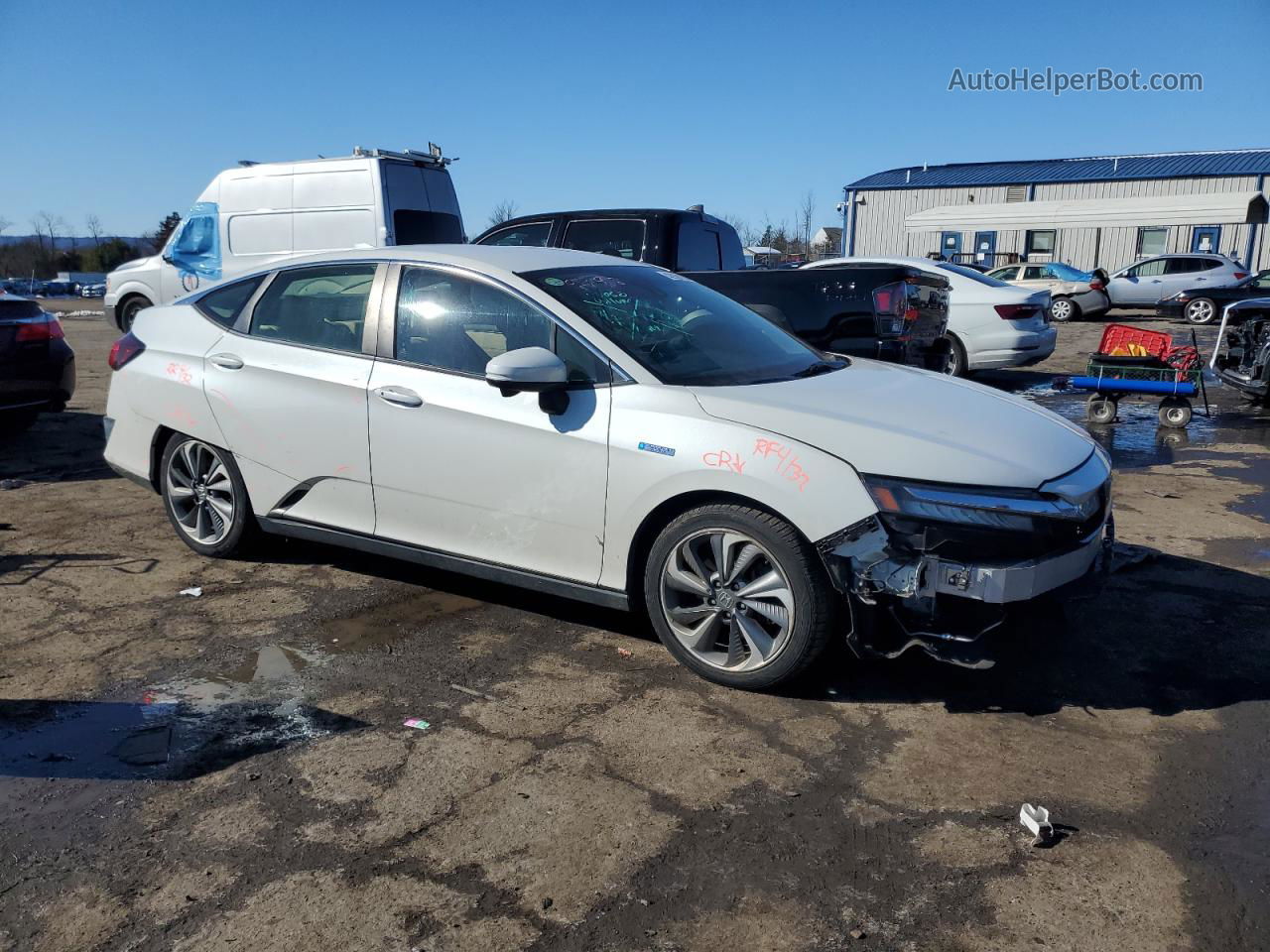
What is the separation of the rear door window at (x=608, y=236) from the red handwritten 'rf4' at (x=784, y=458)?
21.1ft

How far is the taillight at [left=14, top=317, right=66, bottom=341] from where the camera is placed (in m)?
7.93

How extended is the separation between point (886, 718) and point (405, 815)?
5.63 ft

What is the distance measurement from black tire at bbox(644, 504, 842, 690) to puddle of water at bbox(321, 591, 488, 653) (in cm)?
127

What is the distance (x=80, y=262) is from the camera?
70000 millimetres

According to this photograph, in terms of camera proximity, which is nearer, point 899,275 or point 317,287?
point 317,287

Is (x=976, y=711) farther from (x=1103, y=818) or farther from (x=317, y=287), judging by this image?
(x=317, y=287)

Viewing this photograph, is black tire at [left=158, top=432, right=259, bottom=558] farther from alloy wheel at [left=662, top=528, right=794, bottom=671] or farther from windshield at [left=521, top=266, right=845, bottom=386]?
alloy wheel at [left=662, top=528, right=794, bottom=671]

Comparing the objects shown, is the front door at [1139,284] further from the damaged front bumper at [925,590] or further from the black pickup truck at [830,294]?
the damaged front bumper at [925,590]

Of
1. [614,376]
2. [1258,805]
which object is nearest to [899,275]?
[614,376]

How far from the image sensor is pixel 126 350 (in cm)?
570

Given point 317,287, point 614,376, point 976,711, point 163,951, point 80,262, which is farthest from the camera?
point 80,262

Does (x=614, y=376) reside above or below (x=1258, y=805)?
above

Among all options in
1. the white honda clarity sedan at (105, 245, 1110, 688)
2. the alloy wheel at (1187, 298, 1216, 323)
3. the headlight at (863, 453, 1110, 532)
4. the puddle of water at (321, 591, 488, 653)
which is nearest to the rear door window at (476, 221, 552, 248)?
the white honda clarity sedan at (105, 245, 1110, 688)

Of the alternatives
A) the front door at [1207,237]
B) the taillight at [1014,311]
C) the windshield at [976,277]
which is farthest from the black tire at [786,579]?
the front door at [1207,237]
